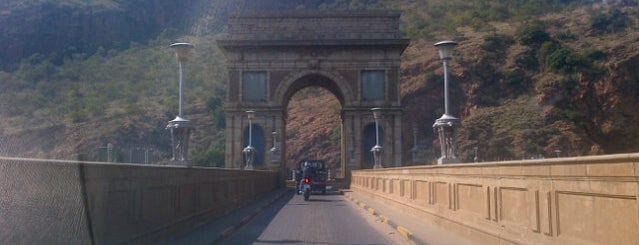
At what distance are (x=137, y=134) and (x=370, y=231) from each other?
209 feet

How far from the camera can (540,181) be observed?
9.40 metres

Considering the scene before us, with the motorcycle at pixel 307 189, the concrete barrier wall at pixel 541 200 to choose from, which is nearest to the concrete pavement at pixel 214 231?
the concrete barrier wall at pixel 541 200

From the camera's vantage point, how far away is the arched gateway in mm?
55250

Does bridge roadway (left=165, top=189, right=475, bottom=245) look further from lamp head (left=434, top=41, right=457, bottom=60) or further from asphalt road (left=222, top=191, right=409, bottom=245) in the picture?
lamp head (left=434, top=41, right=457, bottom=60)

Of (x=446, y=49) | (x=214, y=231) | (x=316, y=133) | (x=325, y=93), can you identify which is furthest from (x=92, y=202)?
(x=325, y=93)

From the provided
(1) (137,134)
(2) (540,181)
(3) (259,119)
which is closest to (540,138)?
(3) (259,119)

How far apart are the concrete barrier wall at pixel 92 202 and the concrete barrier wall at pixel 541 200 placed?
6.16 m

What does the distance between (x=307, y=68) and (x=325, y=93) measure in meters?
56.5

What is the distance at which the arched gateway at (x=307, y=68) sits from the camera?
2175 inches

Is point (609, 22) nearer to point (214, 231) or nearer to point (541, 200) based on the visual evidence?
point (214, 231)

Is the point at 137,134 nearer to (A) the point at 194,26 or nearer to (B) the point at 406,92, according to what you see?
(B) the point at 406,92

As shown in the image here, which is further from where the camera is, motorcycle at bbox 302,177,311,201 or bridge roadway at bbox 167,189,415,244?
motorcycle at bbox 302,177,311,201

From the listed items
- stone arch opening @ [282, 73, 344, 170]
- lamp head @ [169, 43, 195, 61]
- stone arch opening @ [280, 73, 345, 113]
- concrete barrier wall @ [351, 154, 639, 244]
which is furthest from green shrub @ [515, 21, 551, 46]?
concrete barrier wall @ [351, 154, 639, 244]

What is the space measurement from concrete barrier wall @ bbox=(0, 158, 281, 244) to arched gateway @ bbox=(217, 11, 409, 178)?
39094 mm
